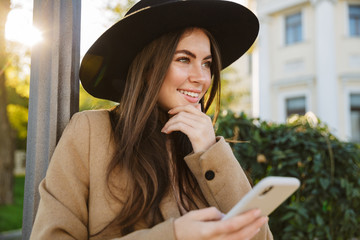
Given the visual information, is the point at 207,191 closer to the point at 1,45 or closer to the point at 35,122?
the point at 35,122

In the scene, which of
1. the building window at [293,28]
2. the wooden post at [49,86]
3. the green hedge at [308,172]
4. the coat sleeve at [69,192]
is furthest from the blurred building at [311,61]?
the coat sleeve at [69,192]

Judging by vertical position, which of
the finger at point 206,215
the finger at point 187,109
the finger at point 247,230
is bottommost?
the finger at point 247,230

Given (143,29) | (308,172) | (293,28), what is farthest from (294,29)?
(143,29)

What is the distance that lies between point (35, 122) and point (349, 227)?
2340mm

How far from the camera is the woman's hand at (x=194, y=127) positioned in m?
1.56

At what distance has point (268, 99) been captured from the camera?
15156 millimetres

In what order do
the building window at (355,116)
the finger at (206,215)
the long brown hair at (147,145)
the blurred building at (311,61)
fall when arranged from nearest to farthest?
the finger at (206,215), the long brown hair at (147,145), the blurred building at (311,61), the building window at (355,116)

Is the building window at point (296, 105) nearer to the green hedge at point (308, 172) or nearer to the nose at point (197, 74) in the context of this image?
the green hedge at point (308, 172)

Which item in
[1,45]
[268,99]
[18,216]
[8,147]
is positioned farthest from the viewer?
[268,99]

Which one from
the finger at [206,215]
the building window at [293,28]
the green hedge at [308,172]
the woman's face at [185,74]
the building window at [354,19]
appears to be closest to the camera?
the finger at [206,215]

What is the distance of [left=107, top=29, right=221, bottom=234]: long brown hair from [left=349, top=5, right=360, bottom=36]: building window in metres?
14.5

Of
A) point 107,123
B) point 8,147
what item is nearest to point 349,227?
point 107,123

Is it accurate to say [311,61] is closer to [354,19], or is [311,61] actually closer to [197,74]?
[354,19]

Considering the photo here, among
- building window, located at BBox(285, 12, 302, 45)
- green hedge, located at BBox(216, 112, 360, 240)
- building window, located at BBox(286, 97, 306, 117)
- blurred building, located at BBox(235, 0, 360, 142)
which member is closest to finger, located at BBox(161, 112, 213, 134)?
green hedge, located at BBox(216, 112, 360, 240)
